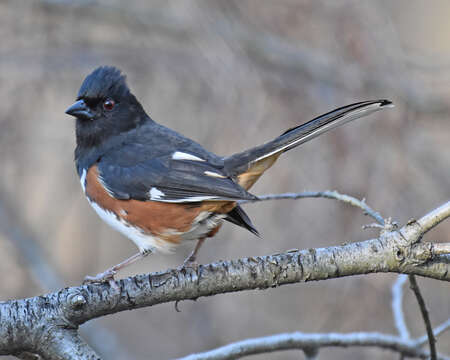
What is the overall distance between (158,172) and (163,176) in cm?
5

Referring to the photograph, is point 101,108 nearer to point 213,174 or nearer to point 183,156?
point 183,156

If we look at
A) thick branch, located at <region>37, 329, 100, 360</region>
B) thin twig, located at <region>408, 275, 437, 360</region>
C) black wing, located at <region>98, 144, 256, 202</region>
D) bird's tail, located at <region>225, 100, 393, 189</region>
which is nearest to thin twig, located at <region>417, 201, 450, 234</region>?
thin twig, located at <region>408, 275, 437, 360</region>

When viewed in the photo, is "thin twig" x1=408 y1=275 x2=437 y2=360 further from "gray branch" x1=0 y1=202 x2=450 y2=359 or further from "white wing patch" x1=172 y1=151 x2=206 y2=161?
"white wing patch" x1=172 y1=151 x2=206 y2=161

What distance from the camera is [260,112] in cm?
436

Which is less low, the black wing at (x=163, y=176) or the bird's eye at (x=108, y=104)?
the bird's eye at (x=108, y=104)

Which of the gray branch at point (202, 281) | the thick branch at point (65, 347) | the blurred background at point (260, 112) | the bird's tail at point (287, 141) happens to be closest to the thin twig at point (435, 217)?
the gray branch at point (202, 281)

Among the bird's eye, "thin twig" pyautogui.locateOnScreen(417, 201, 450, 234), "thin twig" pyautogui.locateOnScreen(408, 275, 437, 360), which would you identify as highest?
the bird's eye

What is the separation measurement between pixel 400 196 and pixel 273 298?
6.43 feet

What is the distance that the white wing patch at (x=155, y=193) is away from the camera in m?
2.96

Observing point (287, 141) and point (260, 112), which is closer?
point (287, 141)

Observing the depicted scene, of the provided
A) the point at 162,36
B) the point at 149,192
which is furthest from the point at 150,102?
the point at 149,192

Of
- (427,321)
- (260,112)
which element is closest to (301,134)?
(427,321)

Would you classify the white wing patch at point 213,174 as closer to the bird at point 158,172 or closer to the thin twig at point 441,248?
the bird at point 158,172

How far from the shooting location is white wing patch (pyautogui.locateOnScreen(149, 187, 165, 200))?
9.71 feet
